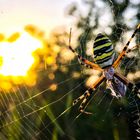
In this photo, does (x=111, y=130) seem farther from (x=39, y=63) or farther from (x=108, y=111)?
(x=39, y=63)

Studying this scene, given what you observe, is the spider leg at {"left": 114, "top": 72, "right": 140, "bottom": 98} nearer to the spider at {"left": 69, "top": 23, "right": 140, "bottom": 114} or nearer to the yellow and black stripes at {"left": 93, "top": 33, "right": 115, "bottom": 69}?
the spider at {"left": 69, "top": 23, "right": 140, "bottom": 114}

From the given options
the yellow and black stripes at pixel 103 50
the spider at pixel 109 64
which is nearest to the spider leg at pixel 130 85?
the spider at pixel 109 64

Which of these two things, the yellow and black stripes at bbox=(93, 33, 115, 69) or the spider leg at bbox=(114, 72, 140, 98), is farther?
the spider leg at bbox=(114, 72, 140, 98)

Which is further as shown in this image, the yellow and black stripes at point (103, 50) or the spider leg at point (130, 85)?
the spider leg at point (130, 85)

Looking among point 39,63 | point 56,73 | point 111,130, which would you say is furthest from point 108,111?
point 39,63

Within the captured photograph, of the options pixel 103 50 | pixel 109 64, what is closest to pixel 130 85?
pixel 109 64

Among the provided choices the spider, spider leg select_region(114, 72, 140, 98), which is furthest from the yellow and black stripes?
spider leg select_region(114, 72, 140, 98)

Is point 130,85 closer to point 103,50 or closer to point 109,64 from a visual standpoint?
point 109,64

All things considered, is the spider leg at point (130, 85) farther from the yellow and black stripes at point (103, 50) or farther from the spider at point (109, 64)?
the yellow and black stripes at point (103, 50)
